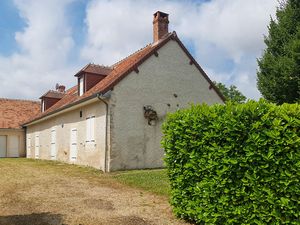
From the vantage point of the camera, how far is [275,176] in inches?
186

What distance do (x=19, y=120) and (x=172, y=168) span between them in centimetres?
2766

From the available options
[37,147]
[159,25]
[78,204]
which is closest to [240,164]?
[78,204]

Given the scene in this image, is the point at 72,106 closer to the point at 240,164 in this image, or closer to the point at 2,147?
the point at 240,164

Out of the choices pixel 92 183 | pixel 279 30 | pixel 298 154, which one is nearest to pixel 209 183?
pixel 298 154

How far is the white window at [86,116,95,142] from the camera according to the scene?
52.3 ft

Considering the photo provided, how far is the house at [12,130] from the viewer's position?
29.3 meters

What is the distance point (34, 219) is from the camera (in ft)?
20.0

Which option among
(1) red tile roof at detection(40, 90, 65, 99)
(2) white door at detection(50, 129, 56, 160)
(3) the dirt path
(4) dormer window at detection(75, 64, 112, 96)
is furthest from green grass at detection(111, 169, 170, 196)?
(1) red tile roof at detection(40, 90, 65, 99)

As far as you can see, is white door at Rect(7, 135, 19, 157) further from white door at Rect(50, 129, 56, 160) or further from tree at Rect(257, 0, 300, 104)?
tree at Rect(257, 0, 300, 104)

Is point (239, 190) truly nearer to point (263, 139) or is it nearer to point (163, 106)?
point (263, 139)

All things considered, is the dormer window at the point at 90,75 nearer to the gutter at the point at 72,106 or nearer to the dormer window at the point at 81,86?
the dormer window at the point at 81,86

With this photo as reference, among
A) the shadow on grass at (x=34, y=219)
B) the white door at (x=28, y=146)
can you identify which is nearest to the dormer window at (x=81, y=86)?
the white door at (x=28, y=146)

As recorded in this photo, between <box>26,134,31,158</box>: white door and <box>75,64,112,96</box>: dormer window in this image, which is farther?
<box>26,134,31,158</box>: white door

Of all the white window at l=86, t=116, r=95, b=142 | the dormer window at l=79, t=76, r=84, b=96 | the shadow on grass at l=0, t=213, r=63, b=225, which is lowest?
the shadow on grass at l=0, t=213, r=63, b=225
